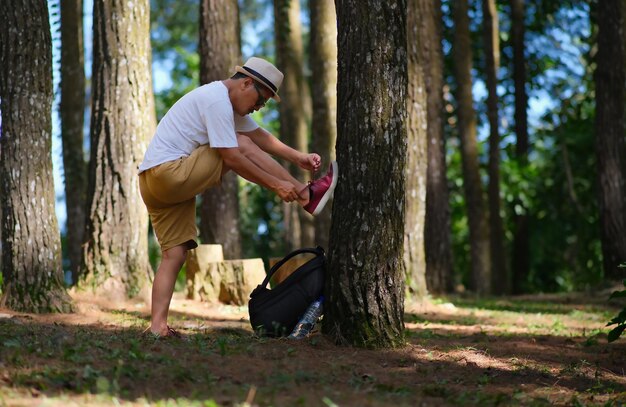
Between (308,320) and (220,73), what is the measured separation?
640 centimetres

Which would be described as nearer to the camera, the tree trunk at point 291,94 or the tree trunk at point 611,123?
the tree trunk at point 611,123

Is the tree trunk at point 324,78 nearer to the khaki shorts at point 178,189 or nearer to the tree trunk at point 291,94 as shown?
the tree trunk at point 291,94

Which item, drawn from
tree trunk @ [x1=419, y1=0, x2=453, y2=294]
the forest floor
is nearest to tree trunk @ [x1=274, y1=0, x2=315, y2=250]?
tree trunk @ [x1=419, y1=0, x2=453, y2=294]

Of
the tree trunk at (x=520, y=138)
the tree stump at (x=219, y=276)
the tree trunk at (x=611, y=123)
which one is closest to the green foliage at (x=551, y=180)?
the tree trunk at (x=520, y=138)

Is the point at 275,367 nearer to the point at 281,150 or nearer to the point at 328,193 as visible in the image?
the point at 328,193

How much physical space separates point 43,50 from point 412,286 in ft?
17.7

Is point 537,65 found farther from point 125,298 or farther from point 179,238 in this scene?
point 179,238

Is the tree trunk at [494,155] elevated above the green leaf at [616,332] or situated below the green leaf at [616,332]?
above

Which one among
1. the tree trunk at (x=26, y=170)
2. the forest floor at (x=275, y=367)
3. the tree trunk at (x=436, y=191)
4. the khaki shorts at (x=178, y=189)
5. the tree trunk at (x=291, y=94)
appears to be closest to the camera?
the forest floor at (x=275, y=367)

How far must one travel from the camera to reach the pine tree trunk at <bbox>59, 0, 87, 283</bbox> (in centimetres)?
1514

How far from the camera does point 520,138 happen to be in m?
20.9

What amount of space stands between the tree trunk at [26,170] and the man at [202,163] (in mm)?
2103

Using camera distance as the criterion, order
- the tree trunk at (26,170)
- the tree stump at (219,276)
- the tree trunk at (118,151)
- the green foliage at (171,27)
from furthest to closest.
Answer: the green foliage at (171,27) → the tree stump at (219,276) → the tree trunk at (118,151) → the tree trunk at (26,170)

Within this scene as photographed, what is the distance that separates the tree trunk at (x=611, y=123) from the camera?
1542cm
